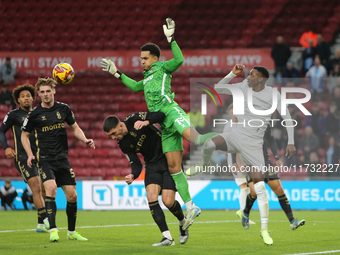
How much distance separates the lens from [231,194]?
13.7 meters

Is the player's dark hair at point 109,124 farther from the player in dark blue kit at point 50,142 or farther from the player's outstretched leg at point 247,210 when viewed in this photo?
the player's outstretched leg at point 247,210

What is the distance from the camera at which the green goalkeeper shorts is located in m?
6.95

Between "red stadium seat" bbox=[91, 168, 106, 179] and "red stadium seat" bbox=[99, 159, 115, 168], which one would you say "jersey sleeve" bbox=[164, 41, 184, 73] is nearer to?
"red stadium seat" bbox=[91, 168, 106, 179]

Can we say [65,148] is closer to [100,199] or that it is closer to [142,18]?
[100,199]

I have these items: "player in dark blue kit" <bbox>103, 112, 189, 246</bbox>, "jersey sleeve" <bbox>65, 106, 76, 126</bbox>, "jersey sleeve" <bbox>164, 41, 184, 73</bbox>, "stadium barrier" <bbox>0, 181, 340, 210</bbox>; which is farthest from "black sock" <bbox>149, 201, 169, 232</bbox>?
"stadium barrier" <bbox>0, 181, 340, 210</bbox>

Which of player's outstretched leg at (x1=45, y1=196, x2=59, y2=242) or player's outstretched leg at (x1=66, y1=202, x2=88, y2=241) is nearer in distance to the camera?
player's outstretched leg at (x1=45, y1=196, x2=59, y2=242)

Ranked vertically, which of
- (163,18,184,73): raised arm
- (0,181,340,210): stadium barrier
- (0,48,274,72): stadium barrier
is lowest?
(0,181,340,210): stadium barrier

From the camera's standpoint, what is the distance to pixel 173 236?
794 centimetres

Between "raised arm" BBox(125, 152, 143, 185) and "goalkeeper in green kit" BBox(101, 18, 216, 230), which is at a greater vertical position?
"goalkeeper in green kit" BBox(101, 18, 216, 230)

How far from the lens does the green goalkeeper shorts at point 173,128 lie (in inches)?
274

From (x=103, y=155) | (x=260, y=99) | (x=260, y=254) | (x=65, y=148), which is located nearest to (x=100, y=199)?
(x=103, y=155)

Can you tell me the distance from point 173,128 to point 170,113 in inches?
9.3

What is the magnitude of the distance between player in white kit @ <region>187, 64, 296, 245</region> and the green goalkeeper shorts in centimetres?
55

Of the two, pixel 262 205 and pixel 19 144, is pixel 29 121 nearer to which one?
pixel 19 144
